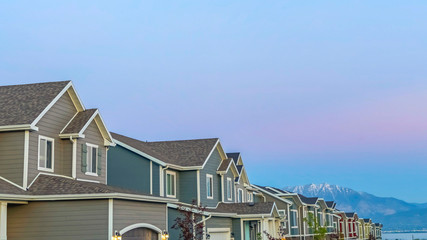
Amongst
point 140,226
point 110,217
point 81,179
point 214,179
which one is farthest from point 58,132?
point 214,179

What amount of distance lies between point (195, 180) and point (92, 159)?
35.9 feet

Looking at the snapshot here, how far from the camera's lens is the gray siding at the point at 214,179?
1515 inches

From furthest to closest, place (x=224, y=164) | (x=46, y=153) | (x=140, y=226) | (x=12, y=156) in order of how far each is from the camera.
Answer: (x=224, y=164), (x=46, y=153), (x=140, y=226), (x=12, y=156)

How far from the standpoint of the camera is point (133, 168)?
113 ft

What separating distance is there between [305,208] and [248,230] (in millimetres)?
24653

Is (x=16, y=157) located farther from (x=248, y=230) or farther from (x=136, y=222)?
(x=248, y=230)

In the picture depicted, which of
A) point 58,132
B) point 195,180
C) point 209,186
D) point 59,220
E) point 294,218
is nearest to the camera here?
point 59,220

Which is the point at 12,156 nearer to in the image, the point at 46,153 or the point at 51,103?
the point at 46,153

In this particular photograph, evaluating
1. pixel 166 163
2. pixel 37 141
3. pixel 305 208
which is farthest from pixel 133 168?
pixel 305 208

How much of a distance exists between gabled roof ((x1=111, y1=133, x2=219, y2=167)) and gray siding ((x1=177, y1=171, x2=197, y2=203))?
64 cm

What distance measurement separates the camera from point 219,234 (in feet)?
121

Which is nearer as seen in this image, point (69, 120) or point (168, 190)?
point (69, 120)

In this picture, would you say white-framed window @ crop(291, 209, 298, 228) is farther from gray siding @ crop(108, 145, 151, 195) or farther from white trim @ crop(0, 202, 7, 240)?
white trim @ crop(0, 202, 7, 240)

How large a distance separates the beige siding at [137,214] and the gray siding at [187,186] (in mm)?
11256
